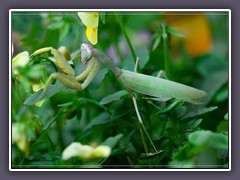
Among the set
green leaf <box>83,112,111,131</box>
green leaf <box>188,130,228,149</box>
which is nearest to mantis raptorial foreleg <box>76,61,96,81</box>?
green leaf <box>83,112,111,131</box>

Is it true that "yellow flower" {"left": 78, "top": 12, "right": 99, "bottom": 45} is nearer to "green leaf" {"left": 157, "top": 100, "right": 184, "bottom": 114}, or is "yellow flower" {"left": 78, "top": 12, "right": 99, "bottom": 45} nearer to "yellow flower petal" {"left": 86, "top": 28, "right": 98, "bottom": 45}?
"yellow flower petal" {"left": 86, "top": 28, "right": 98, "bottom": 45}

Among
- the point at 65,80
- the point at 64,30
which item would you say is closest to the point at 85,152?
the point at 65,80

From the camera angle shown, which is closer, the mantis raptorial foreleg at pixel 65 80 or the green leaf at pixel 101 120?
the mantis raptorial foreleg at pixel 65 80

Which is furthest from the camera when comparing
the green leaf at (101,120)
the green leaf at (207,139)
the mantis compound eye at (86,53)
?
the green leaf at (101,120)

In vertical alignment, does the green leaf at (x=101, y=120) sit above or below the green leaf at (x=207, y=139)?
above

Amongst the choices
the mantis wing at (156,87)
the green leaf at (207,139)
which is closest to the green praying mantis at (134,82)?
the mantis wing at (156,87)

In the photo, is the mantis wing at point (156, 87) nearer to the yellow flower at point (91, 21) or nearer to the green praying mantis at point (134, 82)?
the green praying mantis at point (134, 82)
